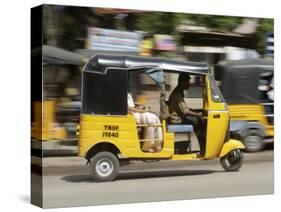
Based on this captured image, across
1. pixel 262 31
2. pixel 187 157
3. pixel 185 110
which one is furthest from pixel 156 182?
pixel 262 31

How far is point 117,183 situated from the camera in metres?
10.2

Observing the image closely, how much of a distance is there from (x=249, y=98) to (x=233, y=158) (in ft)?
3.20

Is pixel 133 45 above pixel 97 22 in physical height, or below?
below

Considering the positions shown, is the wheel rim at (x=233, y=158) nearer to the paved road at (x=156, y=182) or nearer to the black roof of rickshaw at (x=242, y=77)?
the paved road at (x=156, y=182)

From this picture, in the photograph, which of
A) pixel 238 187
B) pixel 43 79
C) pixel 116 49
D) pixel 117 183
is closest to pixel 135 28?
pixel 116 49

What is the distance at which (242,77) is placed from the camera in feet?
36.6

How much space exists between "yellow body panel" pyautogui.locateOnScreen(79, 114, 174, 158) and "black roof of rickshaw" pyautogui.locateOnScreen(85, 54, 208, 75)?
0.70m

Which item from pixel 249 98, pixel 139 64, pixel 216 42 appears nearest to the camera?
pixel 139 64

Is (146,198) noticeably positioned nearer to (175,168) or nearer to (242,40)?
(175,168)

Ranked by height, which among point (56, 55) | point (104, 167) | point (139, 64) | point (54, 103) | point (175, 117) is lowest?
point (104, 167)

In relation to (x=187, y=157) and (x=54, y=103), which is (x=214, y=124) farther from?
(x=54, y=103)

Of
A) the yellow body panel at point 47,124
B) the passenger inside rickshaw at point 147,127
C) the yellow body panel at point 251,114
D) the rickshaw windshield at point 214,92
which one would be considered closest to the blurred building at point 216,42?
the rickshaw windshield at point 214,92

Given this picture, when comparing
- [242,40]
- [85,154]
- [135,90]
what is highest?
[242,40]

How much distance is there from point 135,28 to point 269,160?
3.16 metres
